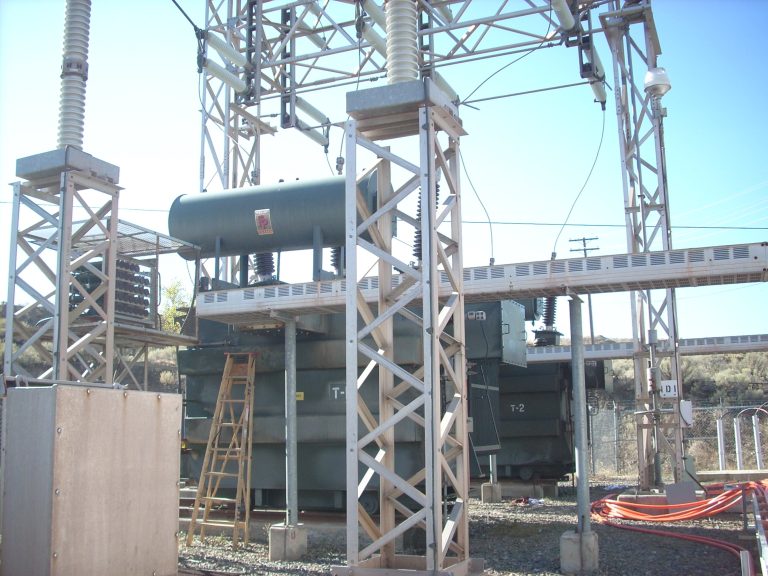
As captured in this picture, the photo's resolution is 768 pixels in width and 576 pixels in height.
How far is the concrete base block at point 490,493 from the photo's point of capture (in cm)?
1794

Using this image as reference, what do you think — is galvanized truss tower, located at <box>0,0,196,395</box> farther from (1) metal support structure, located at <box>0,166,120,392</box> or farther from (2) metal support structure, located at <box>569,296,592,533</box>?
(2) metal support structure, located at <box>569,296,592,533</box>

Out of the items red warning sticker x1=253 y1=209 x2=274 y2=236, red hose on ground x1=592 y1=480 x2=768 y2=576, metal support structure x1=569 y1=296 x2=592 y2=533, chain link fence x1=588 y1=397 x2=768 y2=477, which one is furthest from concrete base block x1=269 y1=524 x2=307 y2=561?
chain link fence x1=588 y1=397 x2=768 y2=477

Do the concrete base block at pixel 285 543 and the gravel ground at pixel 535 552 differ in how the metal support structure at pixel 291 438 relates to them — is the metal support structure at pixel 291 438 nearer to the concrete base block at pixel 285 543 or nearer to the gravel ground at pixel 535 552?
the concrete base block at pixel 285 543

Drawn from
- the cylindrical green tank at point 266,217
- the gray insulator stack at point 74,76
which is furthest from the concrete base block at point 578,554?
the gray insulator stack at point 74,76

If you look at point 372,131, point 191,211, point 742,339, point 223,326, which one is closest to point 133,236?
point 191,211

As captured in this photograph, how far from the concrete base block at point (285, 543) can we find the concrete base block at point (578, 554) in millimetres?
3510

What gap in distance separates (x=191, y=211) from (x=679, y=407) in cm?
942

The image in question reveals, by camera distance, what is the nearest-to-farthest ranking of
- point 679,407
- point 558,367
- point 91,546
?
point 91,546, point 679,407, point 558,367

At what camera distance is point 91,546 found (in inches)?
160

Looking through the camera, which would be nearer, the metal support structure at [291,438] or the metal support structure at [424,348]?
the metal support structure at [424,348]

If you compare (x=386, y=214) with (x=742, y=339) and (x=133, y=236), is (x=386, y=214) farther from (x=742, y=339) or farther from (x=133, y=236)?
(x=742, y=339)

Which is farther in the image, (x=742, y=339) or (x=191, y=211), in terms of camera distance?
(x=742, y=339)

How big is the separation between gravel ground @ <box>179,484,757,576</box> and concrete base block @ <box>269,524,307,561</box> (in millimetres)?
145

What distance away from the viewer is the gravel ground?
9.53 meters
